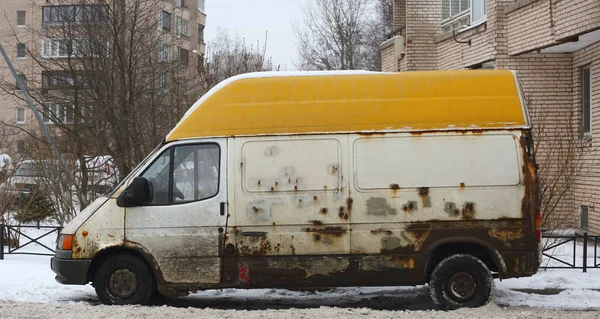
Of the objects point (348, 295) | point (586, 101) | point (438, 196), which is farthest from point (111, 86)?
point (438, 196)

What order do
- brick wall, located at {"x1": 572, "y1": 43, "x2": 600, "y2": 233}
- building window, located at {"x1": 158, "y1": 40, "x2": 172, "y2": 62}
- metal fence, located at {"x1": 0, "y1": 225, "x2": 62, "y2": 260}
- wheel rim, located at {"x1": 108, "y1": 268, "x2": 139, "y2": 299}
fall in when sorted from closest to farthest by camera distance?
1. wheel rim, located at {"x1": 108, "y1": 268, "x2": 139, "y2": 299}
2. metal fence, located at {"x1": 0, "y1": 225, "x2": 62, "y2": 260}
3. brick wall, located at {"x1": 572, "y1": 43, "x2": 600, "y2": 233}
4. building window, located at {"x1": 158, "y1": 40, "x2": 172, "y2": 62}

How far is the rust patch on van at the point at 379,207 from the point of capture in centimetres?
866

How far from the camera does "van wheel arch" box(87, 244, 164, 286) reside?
8.84m

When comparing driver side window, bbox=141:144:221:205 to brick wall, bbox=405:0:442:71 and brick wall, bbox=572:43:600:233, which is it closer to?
brick wall, bbox=572:43:600:233

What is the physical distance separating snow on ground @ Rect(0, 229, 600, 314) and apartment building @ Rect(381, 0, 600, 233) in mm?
2411

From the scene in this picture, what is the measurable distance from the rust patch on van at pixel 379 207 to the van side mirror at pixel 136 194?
2.53 meters

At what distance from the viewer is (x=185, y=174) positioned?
350 inches

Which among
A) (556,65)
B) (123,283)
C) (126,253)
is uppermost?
(556,65)

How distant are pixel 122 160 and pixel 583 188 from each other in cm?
979

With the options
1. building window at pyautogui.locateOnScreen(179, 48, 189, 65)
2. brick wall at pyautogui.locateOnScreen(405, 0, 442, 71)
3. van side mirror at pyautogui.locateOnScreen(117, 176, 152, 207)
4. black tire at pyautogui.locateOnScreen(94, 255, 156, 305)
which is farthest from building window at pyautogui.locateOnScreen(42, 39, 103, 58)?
black tire at pyautogui.locateOnScreen(94, 255, 156, 305)

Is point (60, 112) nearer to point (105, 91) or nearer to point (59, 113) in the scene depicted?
point (59, 113)

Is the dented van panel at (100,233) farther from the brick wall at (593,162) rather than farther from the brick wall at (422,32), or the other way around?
the brick wall at (422,32)

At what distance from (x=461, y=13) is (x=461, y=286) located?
11.8m

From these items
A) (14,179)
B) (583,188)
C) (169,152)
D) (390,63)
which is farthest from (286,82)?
(390,63)
